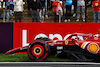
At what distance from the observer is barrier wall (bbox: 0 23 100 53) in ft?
33.6

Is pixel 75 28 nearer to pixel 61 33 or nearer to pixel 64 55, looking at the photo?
pixel 61 33

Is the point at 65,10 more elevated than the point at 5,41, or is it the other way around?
the point at 65,10

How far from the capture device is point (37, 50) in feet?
26.3

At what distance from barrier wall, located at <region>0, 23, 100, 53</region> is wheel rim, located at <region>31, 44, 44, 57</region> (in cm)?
225

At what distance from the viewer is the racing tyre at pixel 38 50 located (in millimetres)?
7875

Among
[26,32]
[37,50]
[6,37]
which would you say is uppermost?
[26,32]

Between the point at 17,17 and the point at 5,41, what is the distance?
1474mm

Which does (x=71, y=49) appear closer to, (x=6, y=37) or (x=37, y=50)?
(x=37, y=50)

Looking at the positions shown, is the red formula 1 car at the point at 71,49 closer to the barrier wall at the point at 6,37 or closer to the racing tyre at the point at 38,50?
the racing tyre at the point at 38,50

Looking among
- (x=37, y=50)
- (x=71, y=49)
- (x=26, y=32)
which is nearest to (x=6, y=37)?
(x=26, y=32)

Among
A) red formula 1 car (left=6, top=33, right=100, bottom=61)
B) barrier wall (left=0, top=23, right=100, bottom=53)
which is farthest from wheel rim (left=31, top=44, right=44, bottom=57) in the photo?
barrier wall (left=0, top=23, right=100, bottom=53)

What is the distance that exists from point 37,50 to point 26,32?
2.47m

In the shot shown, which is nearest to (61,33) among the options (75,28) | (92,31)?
(75,28)

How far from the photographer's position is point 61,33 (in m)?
10.2
